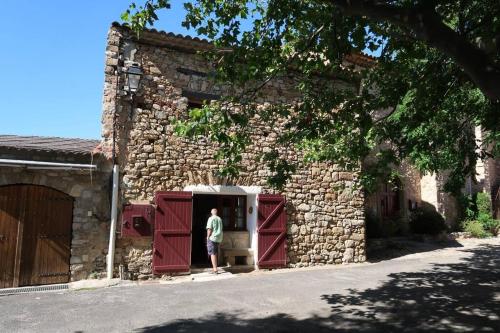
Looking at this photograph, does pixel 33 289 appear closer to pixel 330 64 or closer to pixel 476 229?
pixel 330 64

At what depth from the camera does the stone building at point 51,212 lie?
713 cm

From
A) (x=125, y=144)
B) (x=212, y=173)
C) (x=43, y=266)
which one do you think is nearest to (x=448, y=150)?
(x=212, y=173)

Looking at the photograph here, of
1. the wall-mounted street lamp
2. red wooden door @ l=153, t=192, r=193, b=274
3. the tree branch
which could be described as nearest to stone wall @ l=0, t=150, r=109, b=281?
red wooden door @ l=153, t=192, r=193, b=274

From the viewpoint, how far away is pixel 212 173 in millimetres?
8938

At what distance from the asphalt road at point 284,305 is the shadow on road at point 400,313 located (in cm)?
1

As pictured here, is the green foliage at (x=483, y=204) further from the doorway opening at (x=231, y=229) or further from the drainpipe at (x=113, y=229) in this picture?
the drainpipe at (x=113, y=229)

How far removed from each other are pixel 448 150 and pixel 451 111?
104cm

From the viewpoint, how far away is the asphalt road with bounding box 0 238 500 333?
4.94 m

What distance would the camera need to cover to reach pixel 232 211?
970cm

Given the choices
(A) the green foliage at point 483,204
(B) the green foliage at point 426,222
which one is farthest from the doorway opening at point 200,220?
(A) the green foliage at point 483,204

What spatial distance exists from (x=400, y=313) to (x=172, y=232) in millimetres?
4771

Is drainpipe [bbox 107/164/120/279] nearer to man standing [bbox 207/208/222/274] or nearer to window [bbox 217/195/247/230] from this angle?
man standing [bbox 207/208/222/274]

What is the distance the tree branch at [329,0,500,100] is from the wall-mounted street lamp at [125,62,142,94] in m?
5.65

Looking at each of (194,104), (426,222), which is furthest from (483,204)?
(194,104)
